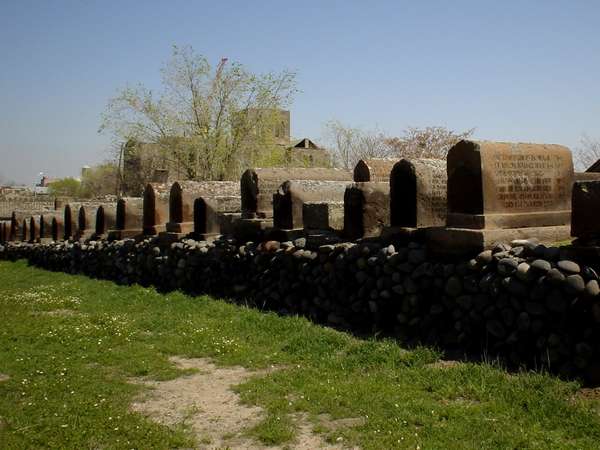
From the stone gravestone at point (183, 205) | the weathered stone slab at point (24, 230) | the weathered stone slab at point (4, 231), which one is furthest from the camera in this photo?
the weathered stone slab at point (4, 231)

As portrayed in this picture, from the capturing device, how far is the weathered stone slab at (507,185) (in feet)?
21.5

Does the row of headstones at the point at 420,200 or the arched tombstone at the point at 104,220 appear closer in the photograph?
the row of headstones at the point at 420,200

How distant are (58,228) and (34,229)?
2045 mm

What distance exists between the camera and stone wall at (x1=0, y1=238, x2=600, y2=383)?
5039 millimetres

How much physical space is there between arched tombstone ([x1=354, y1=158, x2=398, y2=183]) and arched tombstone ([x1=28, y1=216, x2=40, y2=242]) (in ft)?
51.4

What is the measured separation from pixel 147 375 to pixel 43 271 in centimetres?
1261

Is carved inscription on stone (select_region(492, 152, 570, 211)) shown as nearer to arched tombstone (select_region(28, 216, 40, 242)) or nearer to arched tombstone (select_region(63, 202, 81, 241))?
arched tombstone (select_region(63, 202, 81, 241))

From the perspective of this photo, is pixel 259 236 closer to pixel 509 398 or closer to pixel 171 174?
pixel 509 398

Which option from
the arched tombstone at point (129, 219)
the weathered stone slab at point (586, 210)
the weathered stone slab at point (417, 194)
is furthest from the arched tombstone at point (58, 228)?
the weathered stone slab at point (586, 210)

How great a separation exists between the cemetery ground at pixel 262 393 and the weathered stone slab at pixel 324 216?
1.86 m

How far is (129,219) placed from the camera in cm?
1537

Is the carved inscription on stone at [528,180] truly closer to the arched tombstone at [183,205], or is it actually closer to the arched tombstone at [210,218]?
the arched tombstone at [210,218]

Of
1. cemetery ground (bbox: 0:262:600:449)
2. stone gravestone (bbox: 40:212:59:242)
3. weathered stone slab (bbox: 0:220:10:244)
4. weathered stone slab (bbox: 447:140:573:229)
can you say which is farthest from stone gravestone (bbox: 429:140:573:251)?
weathered stone slab (bbox: 0:220:10:244)

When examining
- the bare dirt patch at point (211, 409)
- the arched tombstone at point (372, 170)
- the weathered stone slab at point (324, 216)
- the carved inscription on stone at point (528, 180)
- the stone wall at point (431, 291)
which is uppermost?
the arched tombstone at point (372, 170)
